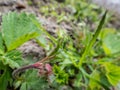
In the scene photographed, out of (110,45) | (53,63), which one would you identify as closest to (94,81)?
(53,63)

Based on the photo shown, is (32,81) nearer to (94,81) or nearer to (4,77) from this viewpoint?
(4,77)

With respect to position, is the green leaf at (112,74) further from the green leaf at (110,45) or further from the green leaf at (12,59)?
the green leaf at (12,59)

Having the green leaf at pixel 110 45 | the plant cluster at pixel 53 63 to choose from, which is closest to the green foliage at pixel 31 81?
the plant cluster at pixel 53 63

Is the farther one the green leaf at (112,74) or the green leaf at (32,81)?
the green leaf at (112,74)

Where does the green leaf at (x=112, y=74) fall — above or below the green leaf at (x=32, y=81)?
below

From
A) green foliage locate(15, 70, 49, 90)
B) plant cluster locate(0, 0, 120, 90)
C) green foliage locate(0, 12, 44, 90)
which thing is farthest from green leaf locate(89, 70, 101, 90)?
green foliage locate(0, 12, 44, 90)

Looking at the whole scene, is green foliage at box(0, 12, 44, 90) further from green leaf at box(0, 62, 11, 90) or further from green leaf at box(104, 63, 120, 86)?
green leaf at box(104, 63, 120, 86)
